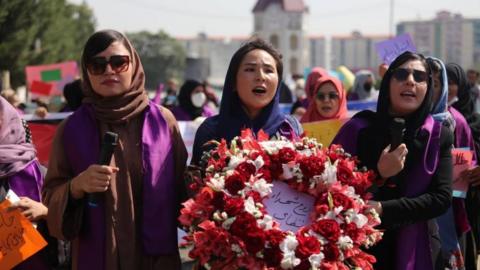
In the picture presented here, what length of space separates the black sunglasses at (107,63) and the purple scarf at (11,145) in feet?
2.10

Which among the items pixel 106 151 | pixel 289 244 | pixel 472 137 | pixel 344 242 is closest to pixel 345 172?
pixel 344 242


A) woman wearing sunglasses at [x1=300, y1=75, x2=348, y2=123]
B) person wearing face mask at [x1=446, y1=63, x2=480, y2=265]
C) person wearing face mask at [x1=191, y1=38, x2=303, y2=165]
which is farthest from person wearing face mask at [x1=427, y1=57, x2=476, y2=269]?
woman wearing sunglasses at [x1=300, y1=75, x2=348, y2=123]

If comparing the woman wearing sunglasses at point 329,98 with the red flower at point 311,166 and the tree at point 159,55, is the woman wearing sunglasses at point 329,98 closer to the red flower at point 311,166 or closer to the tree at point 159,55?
the red flower at point 311,166

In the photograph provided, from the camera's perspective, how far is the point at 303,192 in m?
3.03

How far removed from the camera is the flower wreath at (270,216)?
2824 mm

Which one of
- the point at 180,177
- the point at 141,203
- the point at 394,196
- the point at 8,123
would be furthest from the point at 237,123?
the point at 8,123

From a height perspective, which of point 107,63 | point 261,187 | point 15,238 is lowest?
point 15,238

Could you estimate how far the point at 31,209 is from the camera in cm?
345

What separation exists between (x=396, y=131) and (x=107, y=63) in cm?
128

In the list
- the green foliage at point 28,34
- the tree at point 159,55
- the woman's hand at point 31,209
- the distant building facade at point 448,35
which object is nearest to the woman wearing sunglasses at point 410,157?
the woman's hand at point 31,209

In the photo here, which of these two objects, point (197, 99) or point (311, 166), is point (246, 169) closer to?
point (311, 166)

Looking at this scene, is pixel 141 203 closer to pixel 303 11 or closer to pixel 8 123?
pixel 8 123

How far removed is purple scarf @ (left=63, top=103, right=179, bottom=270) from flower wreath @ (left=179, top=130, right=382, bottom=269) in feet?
0.96

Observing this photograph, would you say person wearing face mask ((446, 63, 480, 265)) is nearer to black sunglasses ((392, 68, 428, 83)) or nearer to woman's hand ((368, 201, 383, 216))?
black sunglasses ((392, 68, 428, 83))
